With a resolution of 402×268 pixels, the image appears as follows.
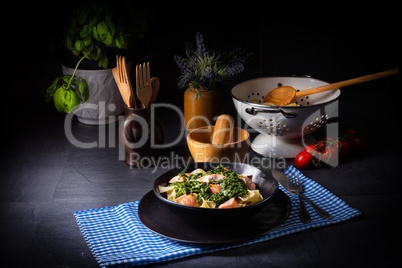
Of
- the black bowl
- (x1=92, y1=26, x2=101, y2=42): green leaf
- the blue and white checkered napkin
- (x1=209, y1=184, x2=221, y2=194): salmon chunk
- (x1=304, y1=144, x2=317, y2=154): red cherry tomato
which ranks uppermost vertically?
(x1=92, y1=26, x2=101, y2=42): green leaf

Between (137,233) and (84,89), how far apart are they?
2.28 ft

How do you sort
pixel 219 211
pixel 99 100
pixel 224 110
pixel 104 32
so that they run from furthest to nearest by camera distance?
pixel 224 110
pixel 99 100
pixel 104 32
pixel 219 211

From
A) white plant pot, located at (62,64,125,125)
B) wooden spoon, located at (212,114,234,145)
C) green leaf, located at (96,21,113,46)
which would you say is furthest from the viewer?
white plant pot, located at (62,64,125,125)

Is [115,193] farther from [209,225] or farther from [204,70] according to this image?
[204,70]

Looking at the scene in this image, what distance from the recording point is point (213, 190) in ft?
3.60

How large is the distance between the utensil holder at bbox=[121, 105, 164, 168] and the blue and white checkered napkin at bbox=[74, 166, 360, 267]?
0.26 metres

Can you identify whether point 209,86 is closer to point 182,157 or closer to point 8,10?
point 182,157

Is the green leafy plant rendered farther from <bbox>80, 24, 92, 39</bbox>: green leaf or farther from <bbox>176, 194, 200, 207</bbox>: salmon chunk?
<bbox>176, 194, 200, 207</bbox>: salmon chunk

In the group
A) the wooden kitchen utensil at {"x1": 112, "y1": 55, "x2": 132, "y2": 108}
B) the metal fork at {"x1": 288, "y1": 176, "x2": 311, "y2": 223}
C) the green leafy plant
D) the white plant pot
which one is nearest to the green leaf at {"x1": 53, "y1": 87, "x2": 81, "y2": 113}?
the green leafy plant

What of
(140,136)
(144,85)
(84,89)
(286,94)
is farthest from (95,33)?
(286,94)

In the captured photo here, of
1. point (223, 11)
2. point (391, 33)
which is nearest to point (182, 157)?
point (223, 11)

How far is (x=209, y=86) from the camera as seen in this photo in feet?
5.43

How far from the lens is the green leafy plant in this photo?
5.23 ft

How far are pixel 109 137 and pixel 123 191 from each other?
1.32ft
